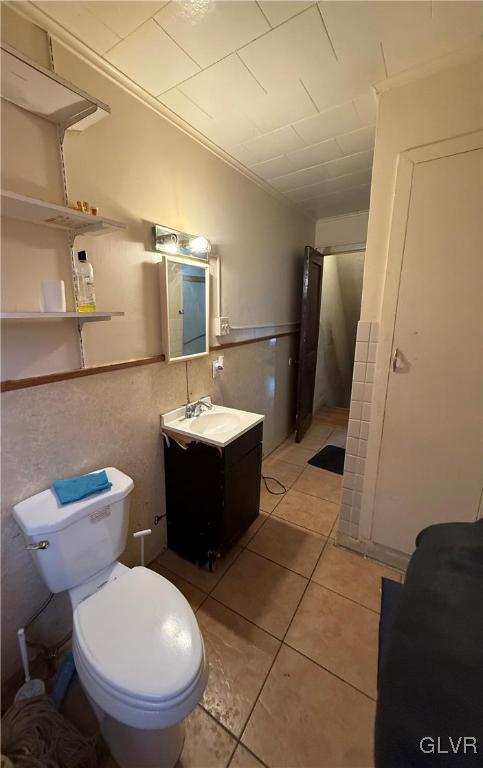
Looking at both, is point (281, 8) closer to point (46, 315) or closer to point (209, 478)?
point (46, 315)

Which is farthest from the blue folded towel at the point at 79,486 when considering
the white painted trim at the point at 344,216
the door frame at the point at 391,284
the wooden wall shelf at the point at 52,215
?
the white painted trim at the point at 344,216

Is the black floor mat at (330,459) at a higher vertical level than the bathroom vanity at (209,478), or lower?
lower

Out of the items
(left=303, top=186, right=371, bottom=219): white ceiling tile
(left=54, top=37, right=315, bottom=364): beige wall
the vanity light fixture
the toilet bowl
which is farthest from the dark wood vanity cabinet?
(left=303, top=186, right=371, bottom=219): white ceiling tile

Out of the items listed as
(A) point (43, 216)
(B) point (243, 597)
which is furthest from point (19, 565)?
(A) point (43, 216)

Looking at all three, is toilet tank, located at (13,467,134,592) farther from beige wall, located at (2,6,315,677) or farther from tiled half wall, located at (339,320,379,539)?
tiled half wall, located at (339,320,379,539)

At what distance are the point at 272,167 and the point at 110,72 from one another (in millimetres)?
1097

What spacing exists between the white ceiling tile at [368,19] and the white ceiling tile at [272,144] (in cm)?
52

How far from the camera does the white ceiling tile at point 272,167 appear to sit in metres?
1.88

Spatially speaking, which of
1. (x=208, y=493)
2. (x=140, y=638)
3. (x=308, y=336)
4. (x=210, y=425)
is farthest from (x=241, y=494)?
(x=308, y=336)

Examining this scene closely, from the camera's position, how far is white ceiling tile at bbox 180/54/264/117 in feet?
3.83

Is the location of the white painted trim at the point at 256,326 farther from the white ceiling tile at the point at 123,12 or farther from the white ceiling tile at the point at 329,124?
the white ceiling tile at the point at 123,12

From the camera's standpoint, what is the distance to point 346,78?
1.23 meters

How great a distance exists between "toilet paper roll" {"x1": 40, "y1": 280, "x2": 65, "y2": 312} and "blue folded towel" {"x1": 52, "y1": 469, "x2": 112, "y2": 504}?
64 centimetres

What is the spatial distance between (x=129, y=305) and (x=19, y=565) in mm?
1116
